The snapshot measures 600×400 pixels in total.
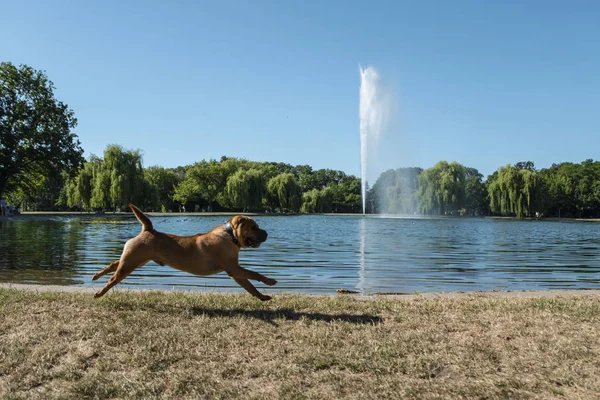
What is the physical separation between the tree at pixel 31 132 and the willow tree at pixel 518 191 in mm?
46134

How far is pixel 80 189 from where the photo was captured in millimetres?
54875

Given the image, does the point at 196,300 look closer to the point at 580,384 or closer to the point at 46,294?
the point at 46,294

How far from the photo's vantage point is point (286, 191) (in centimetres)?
7838

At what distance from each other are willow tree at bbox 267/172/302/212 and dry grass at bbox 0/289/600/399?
2843 inches

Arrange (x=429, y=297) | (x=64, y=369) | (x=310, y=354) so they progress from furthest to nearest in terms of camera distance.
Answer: (x=429, y=297), (x=310, y=354), (x=64, y=369)

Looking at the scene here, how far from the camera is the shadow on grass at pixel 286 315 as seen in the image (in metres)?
5.32

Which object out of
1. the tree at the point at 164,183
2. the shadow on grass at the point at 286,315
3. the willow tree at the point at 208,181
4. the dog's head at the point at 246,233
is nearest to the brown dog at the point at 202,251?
the dog's head at the point at 246,233

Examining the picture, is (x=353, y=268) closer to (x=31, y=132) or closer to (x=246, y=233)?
(x=246, y=233)

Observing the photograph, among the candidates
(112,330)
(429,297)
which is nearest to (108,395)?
(112,330)

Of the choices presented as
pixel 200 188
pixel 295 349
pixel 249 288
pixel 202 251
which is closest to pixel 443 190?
pixel 200 188

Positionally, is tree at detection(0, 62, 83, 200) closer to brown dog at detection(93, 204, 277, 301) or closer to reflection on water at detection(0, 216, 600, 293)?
reflection on water at detection(0, 216, 600, 293)

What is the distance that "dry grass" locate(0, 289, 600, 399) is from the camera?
348cm

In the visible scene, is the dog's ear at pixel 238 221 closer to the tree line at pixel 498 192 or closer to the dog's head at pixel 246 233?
the dog's head at pixel 246 233

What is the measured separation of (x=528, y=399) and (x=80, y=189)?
189ft
